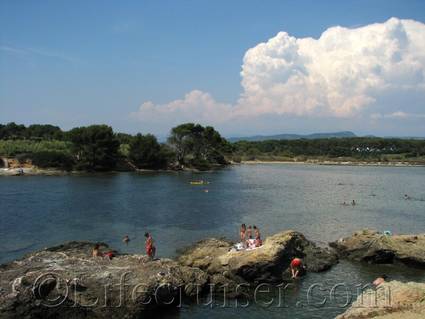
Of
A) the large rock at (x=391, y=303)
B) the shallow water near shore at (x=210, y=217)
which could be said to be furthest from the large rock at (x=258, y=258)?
the large rock at (x=391, y=303)

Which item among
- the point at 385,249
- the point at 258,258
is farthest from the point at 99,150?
the point at 258,258

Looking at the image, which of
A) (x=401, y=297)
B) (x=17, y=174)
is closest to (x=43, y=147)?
(x=17, y=174)

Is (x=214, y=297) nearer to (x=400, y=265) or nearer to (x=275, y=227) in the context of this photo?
(x=400, y=265)

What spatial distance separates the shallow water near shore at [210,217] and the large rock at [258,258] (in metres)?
1.57

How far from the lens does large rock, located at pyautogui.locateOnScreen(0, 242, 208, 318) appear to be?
2259 centimetres

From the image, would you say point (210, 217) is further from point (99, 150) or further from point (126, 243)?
point (99, 150)

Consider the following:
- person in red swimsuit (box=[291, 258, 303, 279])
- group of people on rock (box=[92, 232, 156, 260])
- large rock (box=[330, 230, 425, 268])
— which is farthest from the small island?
person in red swimsuit (box=[291, 258, 303, 279])

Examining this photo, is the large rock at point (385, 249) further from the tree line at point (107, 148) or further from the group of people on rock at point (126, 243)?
the tree line at point (107, 148)

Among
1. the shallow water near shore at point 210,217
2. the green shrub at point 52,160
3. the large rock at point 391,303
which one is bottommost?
the shallow water near shore at point 210,217

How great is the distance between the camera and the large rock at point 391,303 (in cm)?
1998

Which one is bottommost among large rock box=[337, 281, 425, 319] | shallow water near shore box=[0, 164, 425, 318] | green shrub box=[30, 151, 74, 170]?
shallow water near shore box=[0, 164, 425, 318]

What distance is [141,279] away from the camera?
24.5 m

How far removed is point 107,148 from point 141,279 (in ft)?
319

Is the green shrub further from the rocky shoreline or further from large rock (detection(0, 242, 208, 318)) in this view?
large rock (detection(0, 242, 208, 318))
